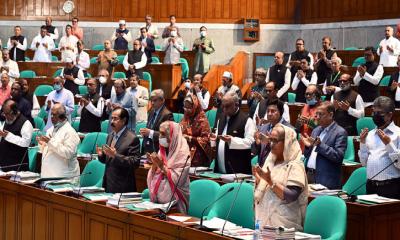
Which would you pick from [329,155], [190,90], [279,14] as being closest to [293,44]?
[279,14]

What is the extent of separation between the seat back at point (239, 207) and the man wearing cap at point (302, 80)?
571 centimetres

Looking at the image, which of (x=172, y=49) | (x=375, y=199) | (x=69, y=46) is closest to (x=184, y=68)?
(x=172, y=49)

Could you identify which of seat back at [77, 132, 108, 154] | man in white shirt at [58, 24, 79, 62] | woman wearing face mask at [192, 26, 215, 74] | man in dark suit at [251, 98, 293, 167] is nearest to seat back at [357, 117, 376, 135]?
man in dark suit at [251, 98, 293, 167]

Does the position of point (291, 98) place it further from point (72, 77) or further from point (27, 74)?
point (27, 74)

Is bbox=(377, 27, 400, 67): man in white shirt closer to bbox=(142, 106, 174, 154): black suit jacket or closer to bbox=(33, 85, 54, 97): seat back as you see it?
bbox=(33, 85, 54, 97): seat back

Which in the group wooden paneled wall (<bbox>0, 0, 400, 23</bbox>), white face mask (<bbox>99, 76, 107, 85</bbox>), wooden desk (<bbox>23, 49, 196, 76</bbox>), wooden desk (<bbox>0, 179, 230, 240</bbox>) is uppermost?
wooden paneled wall (<bbox>0, 0, 400, 23</bbox>)

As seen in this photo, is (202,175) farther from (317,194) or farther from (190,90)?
(190,90)

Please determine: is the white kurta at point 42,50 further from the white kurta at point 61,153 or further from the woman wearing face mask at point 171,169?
the woman wearing face mask at point 171,169

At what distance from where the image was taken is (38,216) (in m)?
6.99

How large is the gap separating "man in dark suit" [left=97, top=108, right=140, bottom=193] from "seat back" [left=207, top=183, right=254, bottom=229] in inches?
40.1

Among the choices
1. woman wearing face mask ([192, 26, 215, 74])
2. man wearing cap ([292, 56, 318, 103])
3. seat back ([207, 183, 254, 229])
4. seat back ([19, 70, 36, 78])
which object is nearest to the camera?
seat back ([207, 183, 254, 229])

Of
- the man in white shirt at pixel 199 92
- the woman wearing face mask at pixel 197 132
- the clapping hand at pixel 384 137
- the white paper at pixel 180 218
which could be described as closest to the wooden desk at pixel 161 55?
the man in white shirt at pixel 199 92

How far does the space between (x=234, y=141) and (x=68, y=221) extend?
1.75 metres

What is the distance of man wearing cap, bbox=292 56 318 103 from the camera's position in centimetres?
1173
